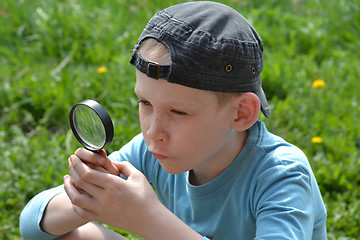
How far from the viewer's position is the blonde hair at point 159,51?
186cm

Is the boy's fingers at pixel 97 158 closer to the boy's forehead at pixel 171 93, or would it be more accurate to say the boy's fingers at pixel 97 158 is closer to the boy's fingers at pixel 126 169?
the boy's fingers at pixel 126 169

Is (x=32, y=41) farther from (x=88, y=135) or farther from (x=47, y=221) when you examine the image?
(x=88, y=135)

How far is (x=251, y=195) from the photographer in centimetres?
208

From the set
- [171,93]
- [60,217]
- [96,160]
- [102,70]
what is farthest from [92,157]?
[102,70]

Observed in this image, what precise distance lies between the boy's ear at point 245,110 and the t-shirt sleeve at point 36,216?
2.72 ft

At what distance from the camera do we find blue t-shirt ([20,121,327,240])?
193 cm

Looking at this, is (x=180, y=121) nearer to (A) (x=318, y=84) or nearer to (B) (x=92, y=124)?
(B) (x=92, y=124)

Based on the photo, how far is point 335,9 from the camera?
15.5ft

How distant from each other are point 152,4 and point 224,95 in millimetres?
3030

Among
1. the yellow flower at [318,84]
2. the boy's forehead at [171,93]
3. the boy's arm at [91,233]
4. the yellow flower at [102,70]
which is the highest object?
the boy's forehead at [171,93]

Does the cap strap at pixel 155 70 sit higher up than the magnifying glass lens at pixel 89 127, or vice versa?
the cap strap at pixel 155 70

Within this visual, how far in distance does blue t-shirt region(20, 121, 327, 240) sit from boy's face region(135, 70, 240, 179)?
0.59 feet

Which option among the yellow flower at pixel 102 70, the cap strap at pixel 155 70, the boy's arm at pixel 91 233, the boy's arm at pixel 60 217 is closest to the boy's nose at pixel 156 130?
the cap strap at pixel 155 70

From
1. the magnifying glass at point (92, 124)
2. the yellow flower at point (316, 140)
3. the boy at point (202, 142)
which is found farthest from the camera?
the yellow flower at point (316, 140)
